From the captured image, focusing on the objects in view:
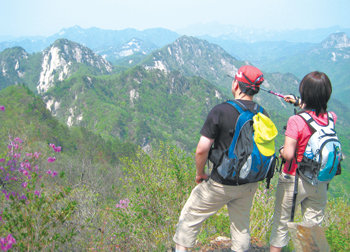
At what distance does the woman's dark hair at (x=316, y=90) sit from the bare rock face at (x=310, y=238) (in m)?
1.47

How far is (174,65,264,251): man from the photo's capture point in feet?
9.80

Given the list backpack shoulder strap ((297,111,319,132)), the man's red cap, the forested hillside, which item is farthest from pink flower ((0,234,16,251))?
backpack shoulder strap ((297,111,319,132))

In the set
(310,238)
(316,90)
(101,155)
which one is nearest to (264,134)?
(316,90)

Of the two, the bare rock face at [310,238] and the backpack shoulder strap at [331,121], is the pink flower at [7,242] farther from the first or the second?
the backpack shoulder strap at [331,121]

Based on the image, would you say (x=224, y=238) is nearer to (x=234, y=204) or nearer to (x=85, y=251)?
(x=234, y=204)

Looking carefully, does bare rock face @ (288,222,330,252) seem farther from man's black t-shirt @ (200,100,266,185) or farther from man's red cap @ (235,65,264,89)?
man's red cap @ (235,65,264,89)

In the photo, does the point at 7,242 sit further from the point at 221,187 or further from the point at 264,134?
the point at 264,134

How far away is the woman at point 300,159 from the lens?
325 cm

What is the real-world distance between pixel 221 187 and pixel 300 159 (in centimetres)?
115

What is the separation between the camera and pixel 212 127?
9.64 feet

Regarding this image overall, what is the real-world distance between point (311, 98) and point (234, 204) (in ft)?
5.67

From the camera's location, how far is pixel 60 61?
17375 cm

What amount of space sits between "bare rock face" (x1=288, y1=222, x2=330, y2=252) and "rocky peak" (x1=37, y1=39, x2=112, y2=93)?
179 metres

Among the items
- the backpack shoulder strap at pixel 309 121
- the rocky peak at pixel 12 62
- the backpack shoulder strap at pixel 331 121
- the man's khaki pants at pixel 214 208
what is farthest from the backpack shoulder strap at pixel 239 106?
the rocky peak at pixel 12 62
